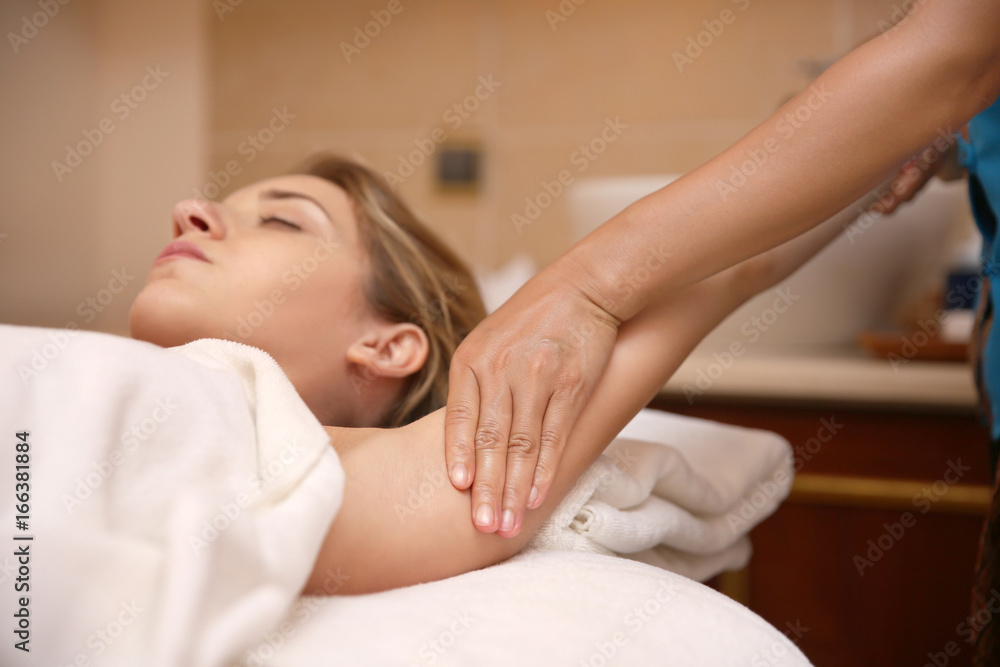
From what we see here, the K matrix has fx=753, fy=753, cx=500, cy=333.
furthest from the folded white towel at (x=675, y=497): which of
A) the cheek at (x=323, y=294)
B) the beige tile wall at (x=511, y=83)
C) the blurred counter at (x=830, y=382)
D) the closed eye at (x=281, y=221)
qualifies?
the beige tile wall at (x=511, y=83)

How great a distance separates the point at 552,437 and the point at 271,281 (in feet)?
1.31

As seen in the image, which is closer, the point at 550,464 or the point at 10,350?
the point at 10,350

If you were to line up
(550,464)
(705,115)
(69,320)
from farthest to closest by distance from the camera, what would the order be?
(69,320) < (705,115) < (550,464)

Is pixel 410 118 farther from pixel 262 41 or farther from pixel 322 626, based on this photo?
pixel 322 626

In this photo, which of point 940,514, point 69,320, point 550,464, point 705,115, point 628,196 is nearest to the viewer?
point 550,464

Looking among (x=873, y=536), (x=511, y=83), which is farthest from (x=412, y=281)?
(x=511, y=83)

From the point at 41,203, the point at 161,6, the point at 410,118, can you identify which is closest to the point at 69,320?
the point at 41,203

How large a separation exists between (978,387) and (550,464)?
1.99ft

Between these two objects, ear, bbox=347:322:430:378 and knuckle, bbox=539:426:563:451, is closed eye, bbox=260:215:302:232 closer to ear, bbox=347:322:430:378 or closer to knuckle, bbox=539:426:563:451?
ear, bbox=347:322:430:378

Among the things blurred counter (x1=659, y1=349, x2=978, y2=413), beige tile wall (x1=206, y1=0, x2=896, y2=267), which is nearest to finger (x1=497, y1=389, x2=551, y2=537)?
blurred counter (x1=659, y1=349, x2=978, y2=413)

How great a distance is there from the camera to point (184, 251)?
2.76ft

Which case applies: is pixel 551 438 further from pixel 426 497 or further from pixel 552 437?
pixel 426 497

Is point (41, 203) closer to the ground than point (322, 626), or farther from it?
closer to the ground

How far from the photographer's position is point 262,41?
2457 millimetres
